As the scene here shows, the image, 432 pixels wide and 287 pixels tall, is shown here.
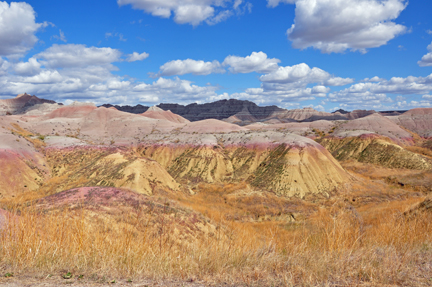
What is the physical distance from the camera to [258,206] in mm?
36188

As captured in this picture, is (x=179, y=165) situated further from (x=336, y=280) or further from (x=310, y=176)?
(x=336, y=280)

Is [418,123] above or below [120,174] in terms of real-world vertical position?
above

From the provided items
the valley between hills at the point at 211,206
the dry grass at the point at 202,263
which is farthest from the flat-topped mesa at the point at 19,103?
the dry grass at the point at 202,263

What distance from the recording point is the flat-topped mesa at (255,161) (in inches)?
1678

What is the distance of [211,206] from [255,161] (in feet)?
63.5

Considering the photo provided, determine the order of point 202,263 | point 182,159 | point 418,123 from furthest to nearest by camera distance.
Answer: point 418,123, point 182,159, point 202,263

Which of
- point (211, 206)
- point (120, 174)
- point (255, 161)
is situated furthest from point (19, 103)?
point (211, 206)

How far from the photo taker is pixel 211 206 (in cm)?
3416

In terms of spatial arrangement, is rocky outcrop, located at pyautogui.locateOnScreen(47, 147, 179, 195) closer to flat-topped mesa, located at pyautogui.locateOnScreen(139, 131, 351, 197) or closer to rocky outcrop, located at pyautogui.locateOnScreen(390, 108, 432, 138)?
flat-topped mesa, located at pyautogui.locateOnScreen(139, 131, 351, 197)

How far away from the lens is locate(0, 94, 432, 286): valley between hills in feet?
17.5

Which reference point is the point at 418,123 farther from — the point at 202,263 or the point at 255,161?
the point at 202,263

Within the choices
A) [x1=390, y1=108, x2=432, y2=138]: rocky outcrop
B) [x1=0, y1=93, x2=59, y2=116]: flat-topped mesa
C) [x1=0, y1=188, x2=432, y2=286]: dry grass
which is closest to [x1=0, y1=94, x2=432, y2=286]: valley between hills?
[x1=0, y1=188, x2=432, y2=286]: dry grass

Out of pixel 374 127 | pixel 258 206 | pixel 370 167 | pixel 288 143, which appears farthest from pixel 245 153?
pixel 374 127

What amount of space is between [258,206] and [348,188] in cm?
1625
